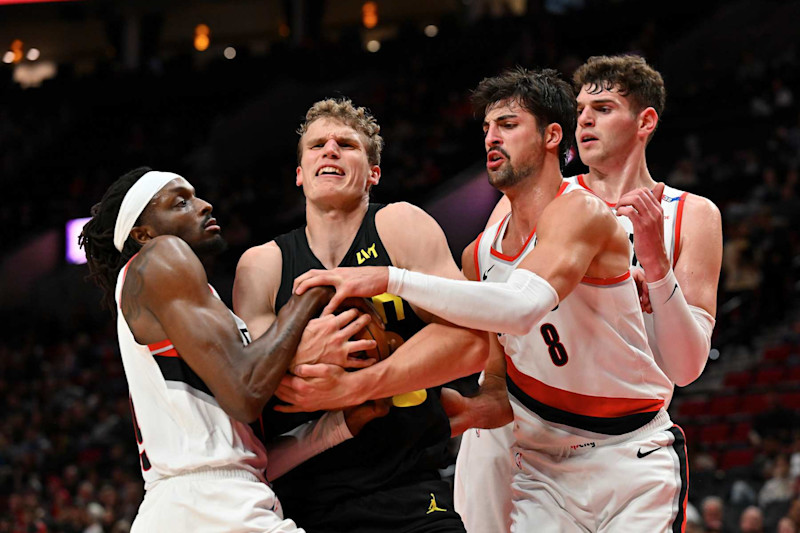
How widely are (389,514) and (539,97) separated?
2.07 m

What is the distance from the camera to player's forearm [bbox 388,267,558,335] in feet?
12.7

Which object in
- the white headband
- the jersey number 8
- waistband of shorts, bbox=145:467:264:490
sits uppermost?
the white headband

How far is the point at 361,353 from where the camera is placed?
401cm

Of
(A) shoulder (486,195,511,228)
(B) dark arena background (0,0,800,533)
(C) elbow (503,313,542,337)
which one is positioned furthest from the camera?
(B) dark arena background (0,0,800,533)

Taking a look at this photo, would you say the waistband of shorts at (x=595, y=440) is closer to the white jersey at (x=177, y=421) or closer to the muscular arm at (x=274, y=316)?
the muscular arm at (x=274, y=316)

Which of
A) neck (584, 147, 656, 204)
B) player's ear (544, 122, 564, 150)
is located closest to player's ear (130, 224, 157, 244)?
player's ear (544, 122, 564, 150)

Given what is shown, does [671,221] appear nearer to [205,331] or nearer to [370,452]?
[370,452]

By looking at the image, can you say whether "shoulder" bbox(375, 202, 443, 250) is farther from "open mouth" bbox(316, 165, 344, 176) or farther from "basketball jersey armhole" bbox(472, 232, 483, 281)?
"basketball jersey armhole" bbox(472, 232, 483, 281)

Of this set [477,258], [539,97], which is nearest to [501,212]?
[477,258]

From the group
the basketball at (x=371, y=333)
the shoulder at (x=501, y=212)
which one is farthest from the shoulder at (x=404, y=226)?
the shoulder at (x=501, y=212)

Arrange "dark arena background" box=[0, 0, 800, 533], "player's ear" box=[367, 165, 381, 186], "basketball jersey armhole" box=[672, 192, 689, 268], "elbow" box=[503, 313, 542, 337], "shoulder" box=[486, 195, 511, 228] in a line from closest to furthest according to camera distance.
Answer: "elbow" box=[503, 313, 542, 337]
"player's ear" box=[367, 165, 381, 186]
"basketball jersey armhole" box=[672, 192, 689, 268]
"shoulder" box=[486, 195, 511, 228]
"dark arena background" box=[0, 0, 800, 533]

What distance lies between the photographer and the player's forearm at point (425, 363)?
395 centimetres

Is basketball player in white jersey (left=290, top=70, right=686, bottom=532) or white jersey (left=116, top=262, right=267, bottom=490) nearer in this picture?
white jersey (left=116, top=262, right=267, bottom=490)

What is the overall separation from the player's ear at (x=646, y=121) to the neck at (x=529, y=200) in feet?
2.63
